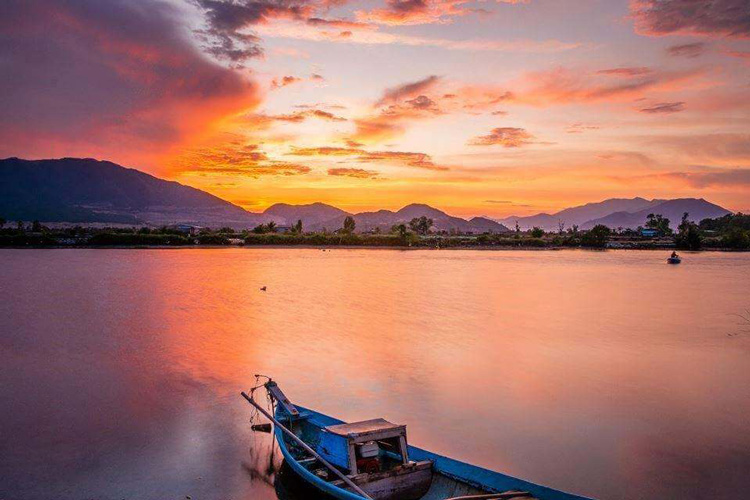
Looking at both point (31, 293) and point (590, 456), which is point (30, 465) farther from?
point (31, 293)

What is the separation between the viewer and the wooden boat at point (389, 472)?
6.70 m

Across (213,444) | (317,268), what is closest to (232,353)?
(213,444)

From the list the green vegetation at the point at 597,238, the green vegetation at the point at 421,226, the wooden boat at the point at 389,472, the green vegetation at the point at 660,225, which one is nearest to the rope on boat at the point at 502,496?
the wooden boat at the point at 389,472

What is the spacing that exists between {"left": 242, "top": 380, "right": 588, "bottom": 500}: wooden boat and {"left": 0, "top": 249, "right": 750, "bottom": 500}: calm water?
1.47 m

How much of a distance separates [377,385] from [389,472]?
8.22 m

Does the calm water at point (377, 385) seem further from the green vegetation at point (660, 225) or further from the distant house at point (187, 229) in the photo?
the green vegetation at point (660, 225)

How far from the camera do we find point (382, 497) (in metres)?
7.19

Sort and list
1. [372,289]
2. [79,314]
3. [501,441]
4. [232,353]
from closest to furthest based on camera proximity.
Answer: [501,441], [232,353], [79,314], [372,289]

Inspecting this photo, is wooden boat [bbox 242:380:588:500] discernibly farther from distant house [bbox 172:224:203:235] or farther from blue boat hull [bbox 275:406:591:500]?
distant house [bbox 172:224:203:235]

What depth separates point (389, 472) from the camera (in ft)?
23.7

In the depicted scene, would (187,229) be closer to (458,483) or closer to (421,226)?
(421,226)

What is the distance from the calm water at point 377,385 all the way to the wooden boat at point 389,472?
1470 mm

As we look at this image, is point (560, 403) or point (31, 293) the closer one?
point (560, 403)

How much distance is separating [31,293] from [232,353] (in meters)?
22.6
